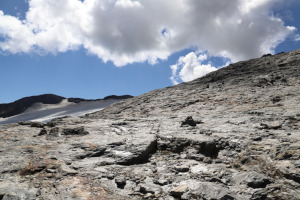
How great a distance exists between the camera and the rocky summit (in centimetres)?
278

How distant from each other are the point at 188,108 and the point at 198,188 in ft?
16.2

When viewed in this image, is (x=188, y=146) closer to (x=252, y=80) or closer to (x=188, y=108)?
(x=188, y=108)

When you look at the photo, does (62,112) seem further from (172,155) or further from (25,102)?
(172,155)

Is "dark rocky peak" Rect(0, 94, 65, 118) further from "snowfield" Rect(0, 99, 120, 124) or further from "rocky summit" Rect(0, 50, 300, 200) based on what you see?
"rocky summit" Rect(0, 50, 300, 200)

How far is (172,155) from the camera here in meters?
4.16

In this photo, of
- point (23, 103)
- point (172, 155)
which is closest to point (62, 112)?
point (23, 103)

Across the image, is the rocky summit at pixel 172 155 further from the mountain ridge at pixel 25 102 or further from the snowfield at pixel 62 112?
the mountain ridge at pixel 25 102

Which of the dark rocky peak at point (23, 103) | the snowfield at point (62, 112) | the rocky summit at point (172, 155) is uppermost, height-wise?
the dark rocky peak at point (23, 103)

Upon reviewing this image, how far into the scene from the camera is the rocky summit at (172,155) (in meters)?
2.78

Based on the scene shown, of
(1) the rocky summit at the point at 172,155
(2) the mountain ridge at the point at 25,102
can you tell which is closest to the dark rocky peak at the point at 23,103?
(2) the mountain ridge at the point at 25,102

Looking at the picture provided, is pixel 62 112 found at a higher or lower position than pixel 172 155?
higher

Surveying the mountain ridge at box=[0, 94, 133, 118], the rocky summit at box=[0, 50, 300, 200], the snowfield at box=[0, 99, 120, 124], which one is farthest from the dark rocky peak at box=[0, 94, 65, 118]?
the rocky summit at box=[0, 50, 300, 200]

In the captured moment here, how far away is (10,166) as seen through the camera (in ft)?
11.3

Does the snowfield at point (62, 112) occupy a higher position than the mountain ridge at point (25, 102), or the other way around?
the mountain ridge at point (25, 102)
